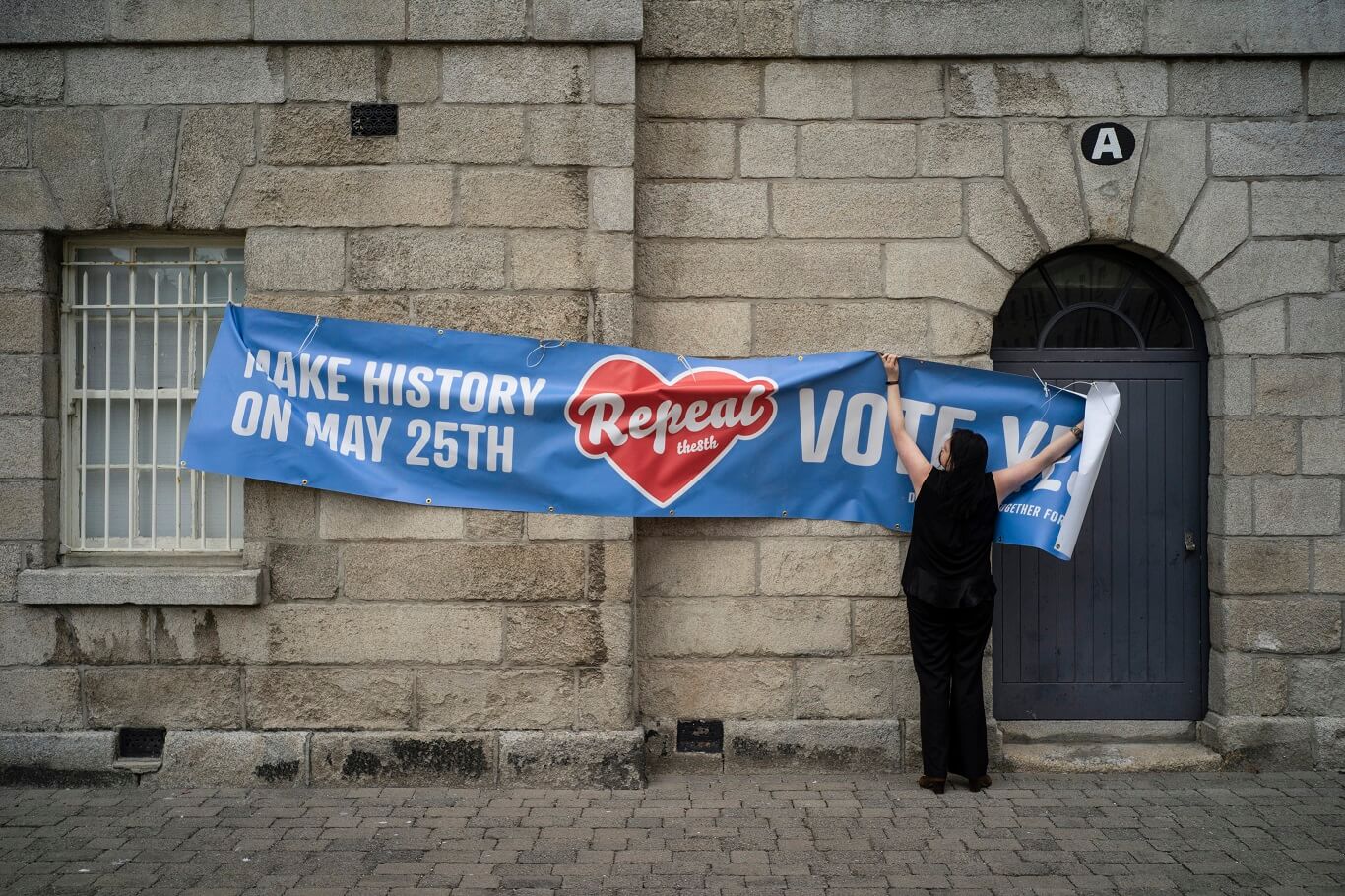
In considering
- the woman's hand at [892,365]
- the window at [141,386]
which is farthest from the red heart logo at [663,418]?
the window at [141,386]

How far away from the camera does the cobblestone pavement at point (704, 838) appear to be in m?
4.74

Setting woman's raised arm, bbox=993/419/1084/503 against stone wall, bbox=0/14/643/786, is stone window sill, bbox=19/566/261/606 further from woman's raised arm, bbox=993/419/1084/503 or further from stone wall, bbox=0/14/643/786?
woman's raised arm, bbox=993/419/1084/503

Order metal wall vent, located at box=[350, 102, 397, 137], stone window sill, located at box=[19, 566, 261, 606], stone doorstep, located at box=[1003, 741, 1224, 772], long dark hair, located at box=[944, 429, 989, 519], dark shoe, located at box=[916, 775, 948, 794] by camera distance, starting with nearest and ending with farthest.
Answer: long dark hair, located at box=[944, 429, 989, 519], dark shoe, located at box=[916, 775, 948, 794], stone window sill, located at box=[19, 566, 261, 606], metal wall vent, located at box=[350, 102, 397, 137], stone doorstep, located at box=[1003, 741, 1224, 772]

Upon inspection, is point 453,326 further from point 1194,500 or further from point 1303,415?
point 1303,415

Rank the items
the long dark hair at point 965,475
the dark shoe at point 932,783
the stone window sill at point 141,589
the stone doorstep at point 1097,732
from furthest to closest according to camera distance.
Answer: the stone doorstep at point 1097,732 → the stone window sill at point 141,589 → the dark shoe at point 932,783 → the long dark hair at point 965,475

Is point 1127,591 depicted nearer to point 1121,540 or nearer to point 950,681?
point 1121,540

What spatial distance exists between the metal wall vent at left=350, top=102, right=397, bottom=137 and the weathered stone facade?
70 mm

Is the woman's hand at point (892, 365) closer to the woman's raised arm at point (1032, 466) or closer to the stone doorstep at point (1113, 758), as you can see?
the woman's raised arm at point (1032, 466)

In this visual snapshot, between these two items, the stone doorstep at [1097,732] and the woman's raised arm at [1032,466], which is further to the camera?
the stone doorstep at [1097,732]

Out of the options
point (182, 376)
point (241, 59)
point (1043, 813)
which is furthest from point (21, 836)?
point (1043, 813)

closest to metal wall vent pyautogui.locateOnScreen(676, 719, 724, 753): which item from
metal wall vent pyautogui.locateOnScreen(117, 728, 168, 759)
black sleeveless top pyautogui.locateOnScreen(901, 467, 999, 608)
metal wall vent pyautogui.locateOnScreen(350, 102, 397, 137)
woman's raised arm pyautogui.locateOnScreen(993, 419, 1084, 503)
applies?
black sleeveless top pyautogui.locateOnScreen(901, 467, 999, 608)

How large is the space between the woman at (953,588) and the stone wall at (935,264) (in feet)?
1.38

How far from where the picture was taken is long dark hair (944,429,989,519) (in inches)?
226

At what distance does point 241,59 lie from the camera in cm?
611
